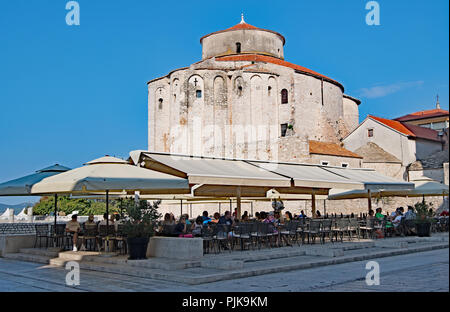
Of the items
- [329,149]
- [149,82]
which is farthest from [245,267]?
[149,82]

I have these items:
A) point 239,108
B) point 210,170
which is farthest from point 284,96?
point 210,170

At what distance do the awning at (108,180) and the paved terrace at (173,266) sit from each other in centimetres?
155

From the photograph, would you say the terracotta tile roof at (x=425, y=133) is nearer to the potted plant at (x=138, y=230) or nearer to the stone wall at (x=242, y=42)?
the stone wall at (x=242, y=42)

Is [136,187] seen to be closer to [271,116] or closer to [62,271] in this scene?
[62,271]

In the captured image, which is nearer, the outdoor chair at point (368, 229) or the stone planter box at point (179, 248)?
the stone planter box at point (179, 248)

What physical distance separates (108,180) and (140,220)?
3.58ft

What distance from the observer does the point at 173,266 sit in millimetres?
8883

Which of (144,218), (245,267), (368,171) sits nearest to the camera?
(245,267)

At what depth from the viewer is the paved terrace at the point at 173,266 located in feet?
25.8

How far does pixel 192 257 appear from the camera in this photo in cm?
995

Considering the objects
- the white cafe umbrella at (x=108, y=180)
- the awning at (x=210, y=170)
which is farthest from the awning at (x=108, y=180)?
the awning at (x=210, y=170)

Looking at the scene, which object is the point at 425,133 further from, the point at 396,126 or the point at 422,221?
the point at 422,221

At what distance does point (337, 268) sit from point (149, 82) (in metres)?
42.8

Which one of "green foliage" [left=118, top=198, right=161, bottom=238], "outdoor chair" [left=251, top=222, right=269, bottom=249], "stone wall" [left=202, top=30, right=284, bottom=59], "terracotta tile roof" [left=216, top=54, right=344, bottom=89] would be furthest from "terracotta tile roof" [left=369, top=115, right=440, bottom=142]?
"green foliage" [left=118, top=198, right=161, bottom=238]
